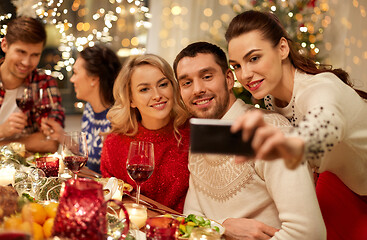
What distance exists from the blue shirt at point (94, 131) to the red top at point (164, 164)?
0.51 meters

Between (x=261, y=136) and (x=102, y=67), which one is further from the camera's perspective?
(x=102, y=67)

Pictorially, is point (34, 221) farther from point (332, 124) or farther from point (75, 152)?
point (332, 124)

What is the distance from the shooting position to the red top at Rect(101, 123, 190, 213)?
6.64 ft

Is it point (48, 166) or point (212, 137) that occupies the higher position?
point (212, 137)

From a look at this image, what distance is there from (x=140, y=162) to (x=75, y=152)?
36 cm

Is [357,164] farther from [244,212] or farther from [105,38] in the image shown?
[105,38]

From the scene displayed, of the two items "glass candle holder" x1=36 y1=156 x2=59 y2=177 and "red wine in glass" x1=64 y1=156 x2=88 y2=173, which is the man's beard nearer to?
"red wine in glass" x1=64 y1=156 x2=88 y2=173

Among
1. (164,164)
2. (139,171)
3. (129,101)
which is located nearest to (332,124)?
(139,171)

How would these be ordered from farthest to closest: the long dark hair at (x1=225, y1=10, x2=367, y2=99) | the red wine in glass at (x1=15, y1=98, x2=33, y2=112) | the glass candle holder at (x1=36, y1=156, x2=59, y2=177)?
1. the red wine in glass at (x1=15, y1=98, x2=33, y2=112)
2. the glass candle holder at (x1=36, y1=156, x2=59, y2=177)
3. the long dark hair at (x1=225, y1=10, x2=367, y2=99)

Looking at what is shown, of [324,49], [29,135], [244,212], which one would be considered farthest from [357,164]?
[324,49]

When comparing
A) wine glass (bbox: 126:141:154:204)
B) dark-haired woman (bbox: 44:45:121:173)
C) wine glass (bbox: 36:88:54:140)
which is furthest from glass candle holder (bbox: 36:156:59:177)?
dark-haired woman (bbox: 44:45:121:173)

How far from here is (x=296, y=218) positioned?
4.19ft

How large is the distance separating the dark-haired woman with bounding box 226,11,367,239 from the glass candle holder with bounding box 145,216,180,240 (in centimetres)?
54

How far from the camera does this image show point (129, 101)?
2240 mm
